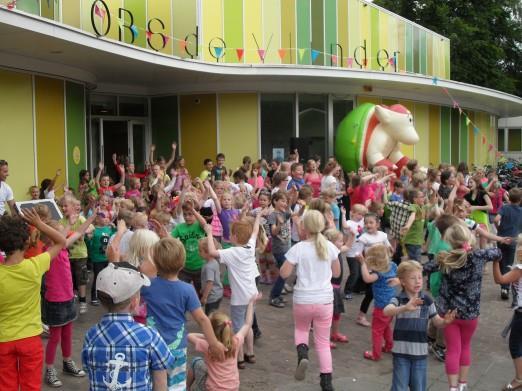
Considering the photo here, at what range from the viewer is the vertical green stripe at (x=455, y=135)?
2622 centimetres

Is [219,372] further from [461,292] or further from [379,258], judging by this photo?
[379,258]


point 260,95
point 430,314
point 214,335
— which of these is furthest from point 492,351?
point 260,95

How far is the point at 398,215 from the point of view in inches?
349

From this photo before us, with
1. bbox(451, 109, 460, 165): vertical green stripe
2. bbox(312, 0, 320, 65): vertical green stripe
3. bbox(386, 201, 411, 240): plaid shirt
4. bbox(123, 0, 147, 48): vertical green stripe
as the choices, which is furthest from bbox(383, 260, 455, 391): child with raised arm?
bbox(451, 109, 460, 165): vertical green stripe

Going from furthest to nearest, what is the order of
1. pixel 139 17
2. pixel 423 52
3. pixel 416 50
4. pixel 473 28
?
pixel 473 28
pixel 423 52
pixel 416 50
pixel 139 17

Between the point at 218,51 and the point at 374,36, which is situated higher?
the point at 374,36

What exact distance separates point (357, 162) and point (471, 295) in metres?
13.0

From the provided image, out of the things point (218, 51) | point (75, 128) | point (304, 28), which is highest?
point (304, 28)

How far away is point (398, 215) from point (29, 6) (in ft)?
25.7

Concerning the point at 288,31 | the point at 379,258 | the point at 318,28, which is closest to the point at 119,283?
the point at 379,258

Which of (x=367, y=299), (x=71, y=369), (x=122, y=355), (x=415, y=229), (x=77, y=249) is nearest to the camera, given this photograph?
(x=122, y=355)

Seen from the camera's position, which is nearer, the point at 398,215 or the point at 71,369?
the point at 71,369

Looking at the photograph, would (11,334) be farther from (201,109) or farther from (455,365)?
(201,109)

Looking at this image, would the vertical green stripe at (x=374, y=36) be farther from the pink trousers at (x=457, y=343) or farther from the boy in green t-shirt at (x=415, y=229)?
the pink trousers at (x=457, y=343)
